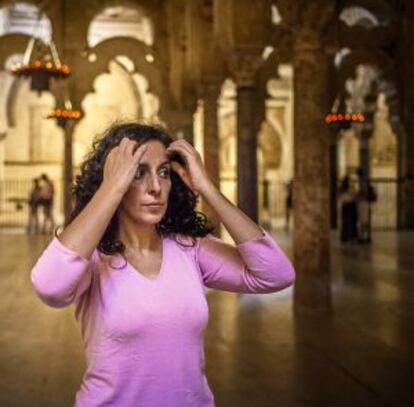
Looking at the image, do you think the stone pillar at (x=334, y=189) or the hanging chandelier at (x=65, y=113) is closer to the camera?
the hanging chandelier at (x=65, y=113)

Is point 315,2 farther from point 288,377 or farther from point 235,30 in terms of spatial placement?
point 288,377

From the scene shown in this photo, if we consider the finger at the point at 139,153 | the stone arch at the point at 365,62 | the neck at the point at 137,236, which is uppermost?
the stone arch at the point at 365,62

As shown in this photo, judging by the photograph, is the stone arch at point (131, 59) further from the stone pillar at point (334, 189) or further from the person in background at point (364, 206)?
the person in background at point (364, 206)

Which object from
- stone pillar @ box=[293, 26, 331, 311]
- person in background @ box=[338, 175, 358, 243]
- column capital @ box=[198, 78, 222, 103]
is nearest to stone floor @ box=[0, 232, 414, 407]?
stone pillar @ box=[293, 26, 331, 311]

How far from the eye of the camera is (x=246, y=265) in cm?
167

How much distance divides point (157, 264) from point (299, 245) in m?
6.89

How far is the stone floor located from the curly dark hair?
210 centimetres

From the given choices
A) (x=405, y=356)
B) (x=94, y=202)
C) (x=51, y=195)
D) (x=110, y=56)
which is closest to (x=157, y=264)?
(x=94, y=202)

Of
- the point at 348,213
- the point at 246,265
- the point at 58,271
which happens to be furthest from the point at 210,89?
the point at 58,271

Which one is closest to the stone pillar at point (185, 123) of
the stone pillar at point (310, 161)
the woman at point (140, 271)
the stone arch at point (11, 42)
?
the stone arch at point (11, 42)

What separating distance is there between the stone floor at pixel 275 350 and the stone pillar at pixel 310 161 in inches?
19.4

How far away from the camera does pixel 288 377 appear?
160 inches

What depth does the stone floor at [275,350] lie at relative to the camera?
12.3 ft

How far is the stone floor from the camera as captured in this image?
3.76 metres
